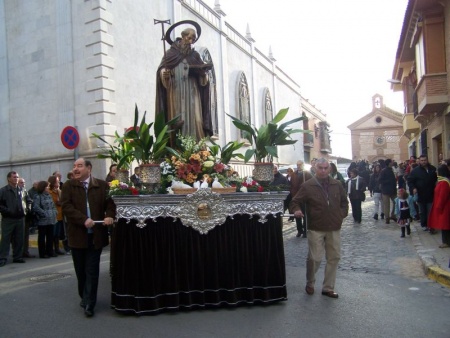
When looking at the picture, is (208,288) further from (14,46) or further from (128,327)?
(14,46)

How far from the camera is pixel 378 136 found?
62750 millimetres

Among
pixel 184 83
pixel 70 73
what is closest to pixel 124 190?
pixel 184 83

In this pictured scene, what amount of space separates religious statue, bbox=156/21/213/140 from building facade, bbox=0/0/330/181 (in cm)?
528

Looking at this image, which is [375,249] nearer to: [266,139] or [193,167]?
[266,139]

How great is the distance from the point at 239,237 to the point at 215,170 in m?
1.01

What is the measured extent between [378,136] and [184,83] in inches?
2360

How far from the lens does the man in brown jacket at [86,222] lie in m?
5.40

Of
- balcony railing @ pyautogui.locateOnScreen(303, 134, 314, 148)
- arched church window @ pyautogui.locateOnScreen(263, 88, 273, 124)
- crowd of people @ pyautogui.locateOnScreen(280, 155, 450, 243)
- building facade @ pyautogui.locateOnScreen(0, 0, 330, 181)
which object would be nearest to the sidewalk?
crowd of people @ pyautogui.locateOnScreen(280, 155, 450, 243)

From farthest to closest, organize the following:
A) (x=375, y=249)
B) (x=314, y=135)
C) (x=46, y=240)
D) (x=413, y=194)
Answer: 1. (x=314, y=135)
2. (x=413, y=194)
3. (x=46, y=240)
4. (x=375, y=249)

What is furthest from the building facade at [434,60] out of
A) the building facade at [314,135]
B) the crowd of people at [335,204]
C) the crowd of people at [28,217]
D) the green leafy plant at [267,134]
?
the building facade at [314,135]

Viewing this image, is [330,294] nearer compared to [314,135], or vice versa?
[330,294]

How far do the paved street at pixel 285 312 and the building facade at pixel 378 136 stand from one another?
57.1 m

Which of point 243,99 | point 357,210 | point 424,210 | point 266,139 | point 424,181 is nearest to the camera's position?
point 266,139

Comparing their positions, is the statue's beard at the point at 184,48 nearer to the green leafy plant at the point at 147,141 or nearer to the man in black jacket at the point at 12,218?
the green leafy plant at the point at 147,141
